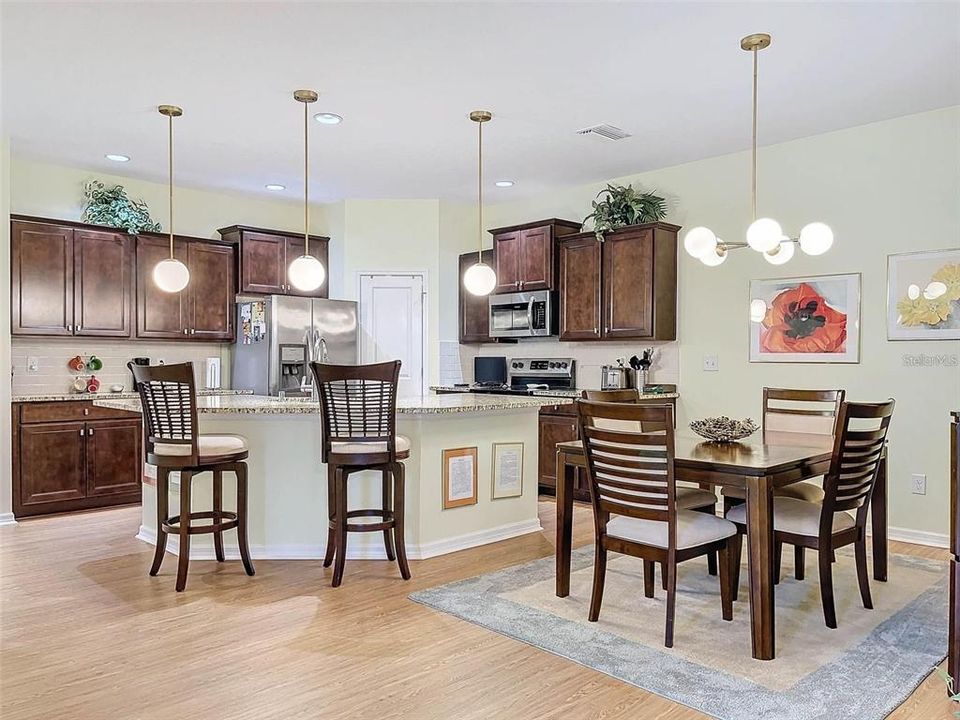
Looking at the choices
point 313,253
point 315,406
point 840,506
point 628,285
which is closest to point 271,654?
point 315,406

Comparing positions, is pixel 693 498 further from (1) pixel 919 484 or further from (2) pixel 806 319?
(2) pixel 806 319

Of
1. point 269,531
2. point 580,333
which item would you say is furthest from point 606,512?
point 580,333

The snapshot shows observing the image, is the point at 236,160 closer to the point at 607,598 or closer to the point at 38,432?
the point at 38,432

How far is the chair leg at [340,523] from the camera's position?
3654 mm

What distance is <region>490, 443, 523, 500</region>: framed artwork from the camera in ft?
14.9

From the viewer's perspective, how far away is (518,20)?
3.30 metres

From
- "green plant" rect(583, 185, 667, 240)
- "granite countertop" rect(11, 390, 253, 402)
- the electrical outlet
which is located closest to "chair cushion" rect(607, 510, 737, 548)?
the electrical outlet

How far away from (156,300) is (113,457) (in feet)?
4.41

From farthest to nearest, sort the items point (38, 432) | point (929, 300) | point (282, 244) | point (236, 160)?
1. point (282, 244)
2. point (236, 160)
3. point (38, 432)
4. point (929, 300)

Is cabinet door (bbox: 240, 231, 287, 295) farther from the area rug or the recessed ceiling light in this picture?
the area rug

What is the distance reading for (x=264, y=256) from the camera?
21.9 ft

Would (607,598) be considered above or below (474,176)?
below

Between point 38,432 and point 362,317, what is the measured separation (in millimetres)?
2856

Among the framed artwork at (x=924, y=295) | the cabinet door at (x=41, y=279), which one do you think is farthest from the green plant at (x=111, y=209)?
the framed artwork at (x=924, y=295)
